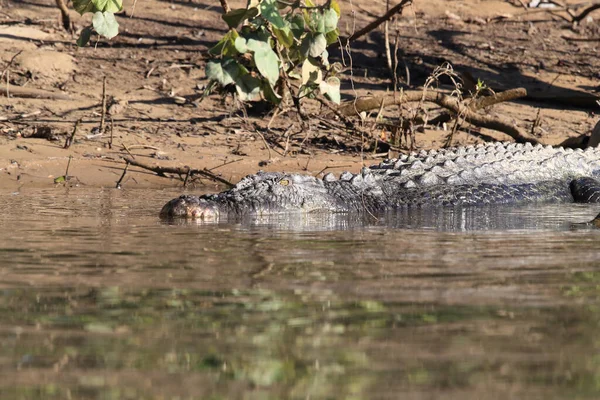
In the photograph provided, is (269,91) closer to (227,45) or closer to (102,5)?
(227,45)

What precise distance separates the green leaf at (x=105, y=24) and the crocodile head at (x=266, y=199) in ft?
6.50

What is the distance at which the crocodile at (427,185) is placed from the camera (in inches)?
285

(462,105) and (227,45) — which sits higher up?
(462,105)

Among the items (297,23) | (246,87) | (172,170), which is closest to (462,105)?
(172,170)

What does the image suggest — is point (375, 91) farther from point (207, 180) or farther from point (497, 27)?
point (497, 27)

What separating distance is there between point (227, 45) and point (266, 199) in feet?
9.16

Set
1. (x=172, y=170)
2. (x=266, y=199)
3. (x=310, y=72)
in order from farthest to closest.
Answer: (x=172, y=170), (x=266, y=199), (x=310, y=72)

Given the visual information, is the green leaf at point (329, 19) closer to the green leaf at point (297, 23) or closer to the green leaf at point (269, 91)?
the green leaf at point (297, 23)

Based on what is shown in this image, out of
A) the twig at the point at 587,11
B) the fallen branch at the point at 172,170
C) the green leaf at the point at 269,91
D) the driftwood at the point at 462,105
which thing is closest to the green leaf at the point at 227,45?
the green leaf at the point at 269,91

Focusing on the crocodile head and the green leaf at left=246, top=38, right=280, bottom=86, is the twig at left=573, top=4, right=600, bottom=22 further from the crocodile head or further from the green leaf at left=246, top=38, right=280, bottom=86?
the green leaf at left=246, top=38, right=280, bottom=86

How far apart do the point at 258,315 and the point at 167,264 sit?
4.02 feet

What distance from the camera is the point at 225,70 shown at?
4656 millimetres

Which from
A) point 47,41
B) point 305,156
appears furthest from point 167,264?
point 47,41

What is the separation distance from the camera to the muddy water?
2.25 meters
